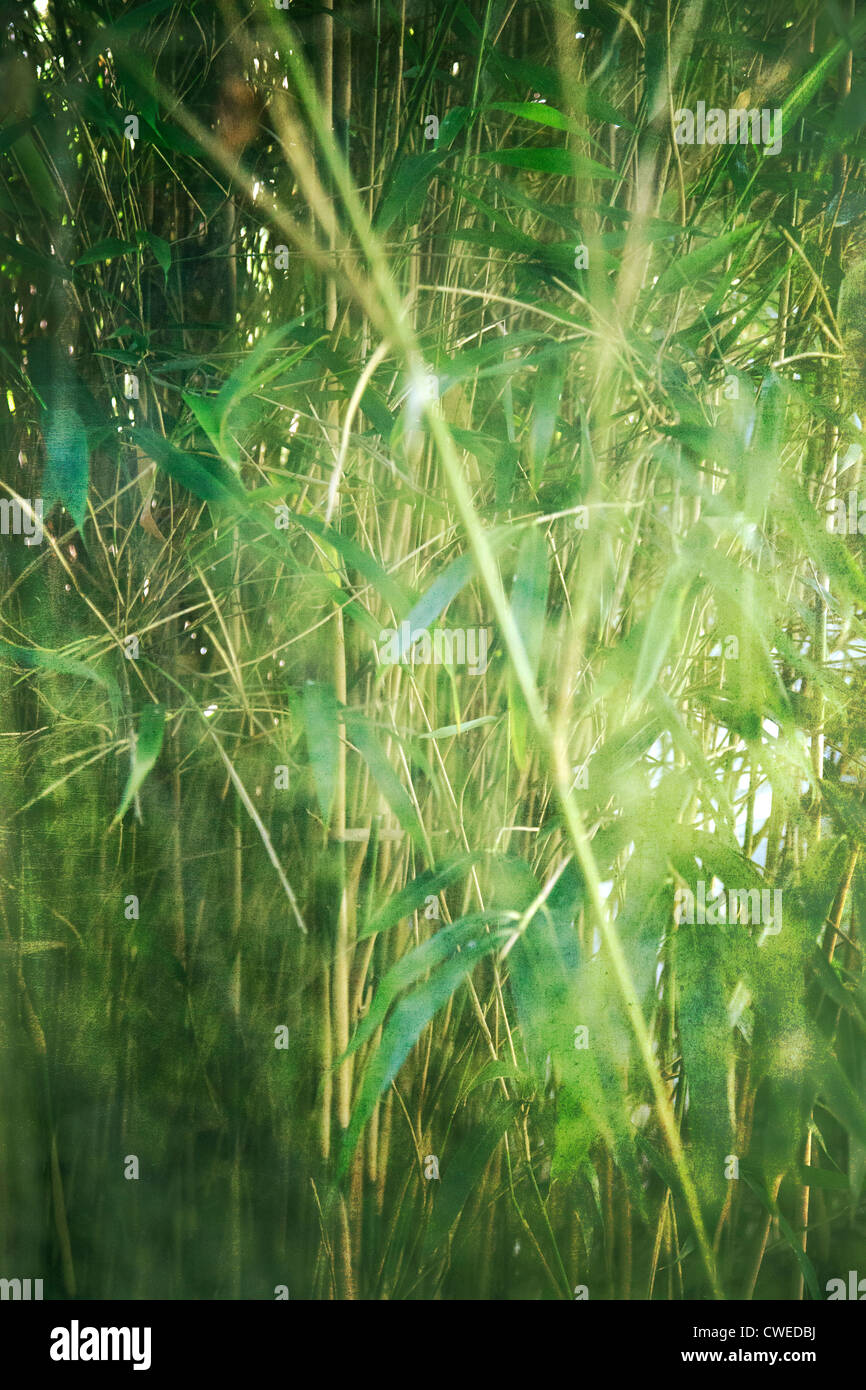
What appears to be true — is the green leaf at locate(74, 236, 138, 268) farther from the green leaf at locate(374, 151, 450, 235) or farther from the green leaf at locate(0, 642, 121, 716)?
the green leaf at locate(0, 642, 121, 716)

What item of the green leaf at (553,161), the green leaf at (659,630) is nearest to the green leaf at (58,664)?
the green leaf at (659,630)

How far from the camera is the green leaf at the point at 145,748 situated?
88 cm

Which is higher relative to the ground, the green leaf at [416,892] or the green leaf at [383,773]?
the green leaf at [383,773]

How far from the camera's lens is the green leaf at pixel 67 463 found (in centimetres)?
88

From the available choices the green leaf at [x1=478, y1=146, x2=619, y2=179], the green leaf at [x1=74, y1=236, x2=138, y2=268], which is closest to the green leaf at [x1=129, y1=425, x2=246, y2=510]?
the green leaf at [x1=74, y1=236, x2=138, y2=268]

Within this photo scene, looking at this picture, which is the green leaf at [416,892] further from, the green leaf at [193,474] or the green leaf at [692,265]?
the green leaf at [692,265]

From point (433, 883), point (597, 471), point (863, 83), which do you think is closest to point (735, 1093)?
point (433, 883)

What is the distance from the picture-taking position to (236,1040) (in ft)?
2.95

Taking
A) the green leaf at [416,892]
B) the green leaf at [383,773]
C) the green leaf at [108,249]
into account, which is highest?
the green leaf at [108,249]

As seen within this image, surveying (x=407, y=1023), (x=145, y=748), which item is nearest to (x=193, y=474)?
(x=145, y=748)

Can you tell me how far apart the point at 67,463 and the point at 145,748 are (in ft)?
0.85

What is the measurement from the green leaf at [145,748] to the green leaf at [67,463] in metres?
0.18
